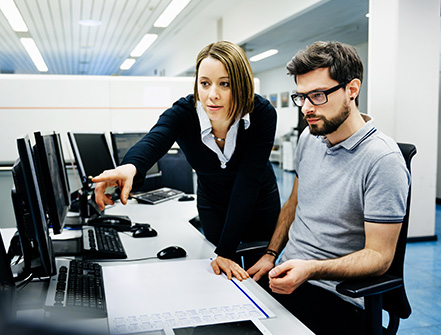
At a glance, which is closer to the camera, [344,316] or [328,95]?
[344,316]

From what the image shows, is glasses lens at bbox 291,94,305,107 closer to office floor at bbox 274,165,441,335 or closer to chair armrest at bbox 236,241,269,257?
chair armrest at bbox 236,241,269,257

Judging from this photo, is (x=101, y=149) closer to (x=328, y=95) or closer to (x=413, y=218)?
(x=328, y=95)

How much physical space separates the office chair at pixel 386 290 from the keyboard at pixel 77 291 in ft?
1.99

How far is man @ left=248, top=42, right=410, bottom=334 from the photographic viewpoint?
1100 mm

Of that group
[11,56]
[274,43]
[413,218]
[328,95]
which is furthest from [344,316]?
[11,56]

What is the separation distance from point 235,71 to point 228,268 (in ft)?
2.10

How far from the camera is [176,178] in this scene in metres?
3.13

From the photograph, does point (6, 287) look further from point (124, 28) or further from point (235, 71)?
point (124, 28)

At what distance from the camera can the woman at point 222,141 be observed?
1.32 m

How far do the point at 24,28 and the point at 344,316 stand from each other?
25.3ft

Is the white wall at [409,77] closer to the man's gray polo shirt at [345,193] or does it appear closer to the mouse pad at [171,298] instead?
the man's gray polo shirt at [345,193]

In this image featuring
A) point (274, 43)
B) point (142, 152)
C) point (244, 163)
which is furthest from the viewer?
point (274, 43)

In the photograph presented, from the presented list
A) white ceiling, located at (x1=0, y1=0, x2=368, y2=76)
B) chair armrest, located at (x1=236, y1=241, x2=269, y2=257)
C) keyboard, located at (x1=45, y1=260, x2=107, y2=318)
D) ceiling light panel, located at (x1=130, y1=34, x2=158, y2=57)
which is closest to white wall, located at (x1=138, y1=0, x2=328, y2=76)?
white ceiling, located at (x1=0, y1=0, x2=368, y2=76)

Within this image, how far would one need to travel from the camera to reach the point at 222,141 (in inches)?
61.5
